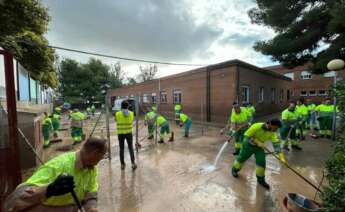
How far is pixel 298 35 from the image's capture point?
34.0 ft

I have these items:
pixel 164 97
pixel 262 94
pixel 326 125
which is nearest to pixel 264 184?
pixel 326 125

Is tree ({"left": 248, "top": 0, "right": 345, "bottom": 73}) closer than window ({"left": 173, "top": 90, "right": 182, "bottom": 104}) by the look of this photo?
Yes

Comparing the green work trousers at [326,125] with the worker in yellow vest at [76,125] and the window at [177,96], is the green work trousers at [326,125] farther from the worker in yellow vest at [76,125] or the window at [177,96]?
the worker in yellow vest at [76,125]

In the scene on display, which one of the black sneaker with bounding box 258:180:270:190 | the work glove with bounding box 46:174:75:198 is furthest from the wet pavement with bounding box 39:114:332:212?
the work glove with bounding box 46:174:75:198

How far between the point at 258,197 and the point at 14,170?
4.16 m

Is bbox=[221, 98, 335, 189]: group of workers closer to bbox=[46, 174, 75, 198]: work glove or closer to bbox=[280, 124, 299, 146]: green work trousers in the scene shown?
bbox=[280, 124, 299, 146]: green work trousers

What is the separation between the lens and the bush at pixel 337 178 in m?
1.76

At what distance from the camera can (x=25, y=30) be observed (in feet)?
28.3

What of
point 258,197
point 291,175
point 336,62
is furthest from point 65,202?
point 336,62

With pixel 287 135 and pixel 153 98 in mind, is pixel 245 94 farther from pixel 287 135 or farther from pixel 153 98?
pixel 153 98

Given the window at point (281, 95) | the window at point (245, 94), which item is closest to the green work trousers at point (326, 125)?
the window at point (245, 94)

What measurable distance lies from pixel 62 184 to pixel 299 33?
43.4 ft

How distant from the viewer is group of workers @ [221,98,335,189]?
12.7 ft

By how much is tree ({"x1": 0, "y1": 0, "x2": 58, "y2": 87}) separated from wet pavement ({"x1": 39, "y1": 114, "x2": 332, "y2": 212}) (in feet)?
16.7
